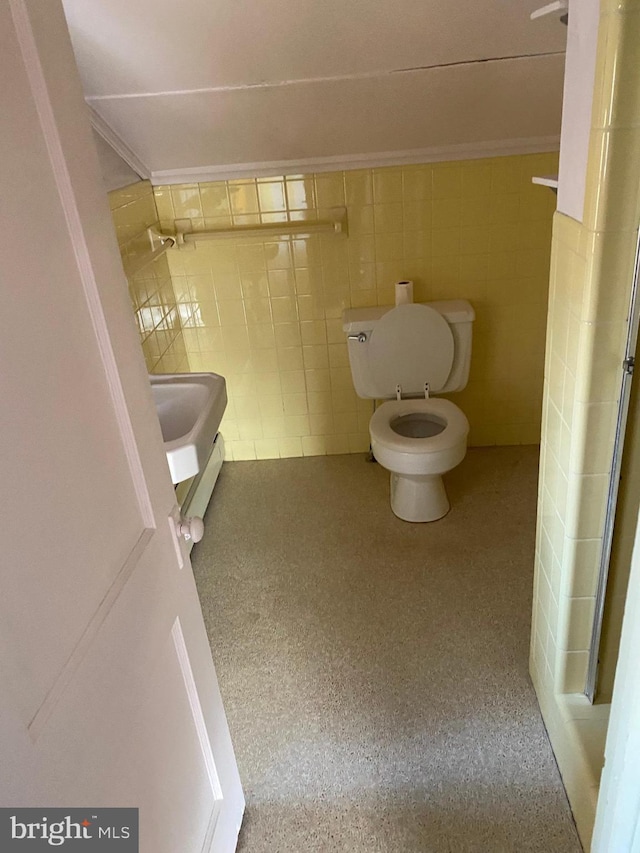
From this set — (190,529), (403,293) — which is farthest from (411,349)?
(190,529)

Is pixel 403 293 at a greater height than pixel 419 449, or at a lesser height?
greater

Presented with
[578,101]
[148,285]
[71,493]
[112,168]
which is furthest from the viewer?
[148,285]

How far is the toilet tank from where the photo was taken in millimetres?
2412

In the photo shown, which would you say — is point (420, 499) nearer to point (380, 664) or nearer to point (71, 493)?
point (380, 664)

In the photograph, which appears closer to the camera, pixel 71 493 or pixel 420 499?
pixel 71 493

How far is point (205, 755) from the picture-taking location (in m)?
1.17

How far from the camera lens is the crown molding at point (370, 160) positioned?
2.29 m

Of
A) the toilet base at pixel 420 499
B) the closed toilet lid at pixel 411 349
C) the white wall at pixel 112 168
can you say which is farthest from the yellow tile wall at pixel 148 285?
the toilet base at pixel 420 499

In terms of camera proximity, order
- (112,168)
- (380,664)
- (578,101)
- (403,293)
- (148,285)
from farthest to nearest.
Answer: (403,293) < (148,285) < (112,168) < (380,664) < (578,101)

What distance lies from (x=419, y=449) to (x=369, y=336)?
1.81ft

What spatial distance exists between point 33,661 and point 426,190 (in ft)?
7.36

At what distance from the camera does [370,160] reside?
233 cm

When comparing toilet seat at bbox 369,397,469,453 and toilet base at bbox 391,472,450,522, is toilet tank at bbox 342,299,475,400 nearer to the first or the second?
toilet seat at bbox 369,397,469,453

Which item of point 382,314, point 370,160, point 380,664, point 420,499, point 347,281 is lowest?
point 380,664
